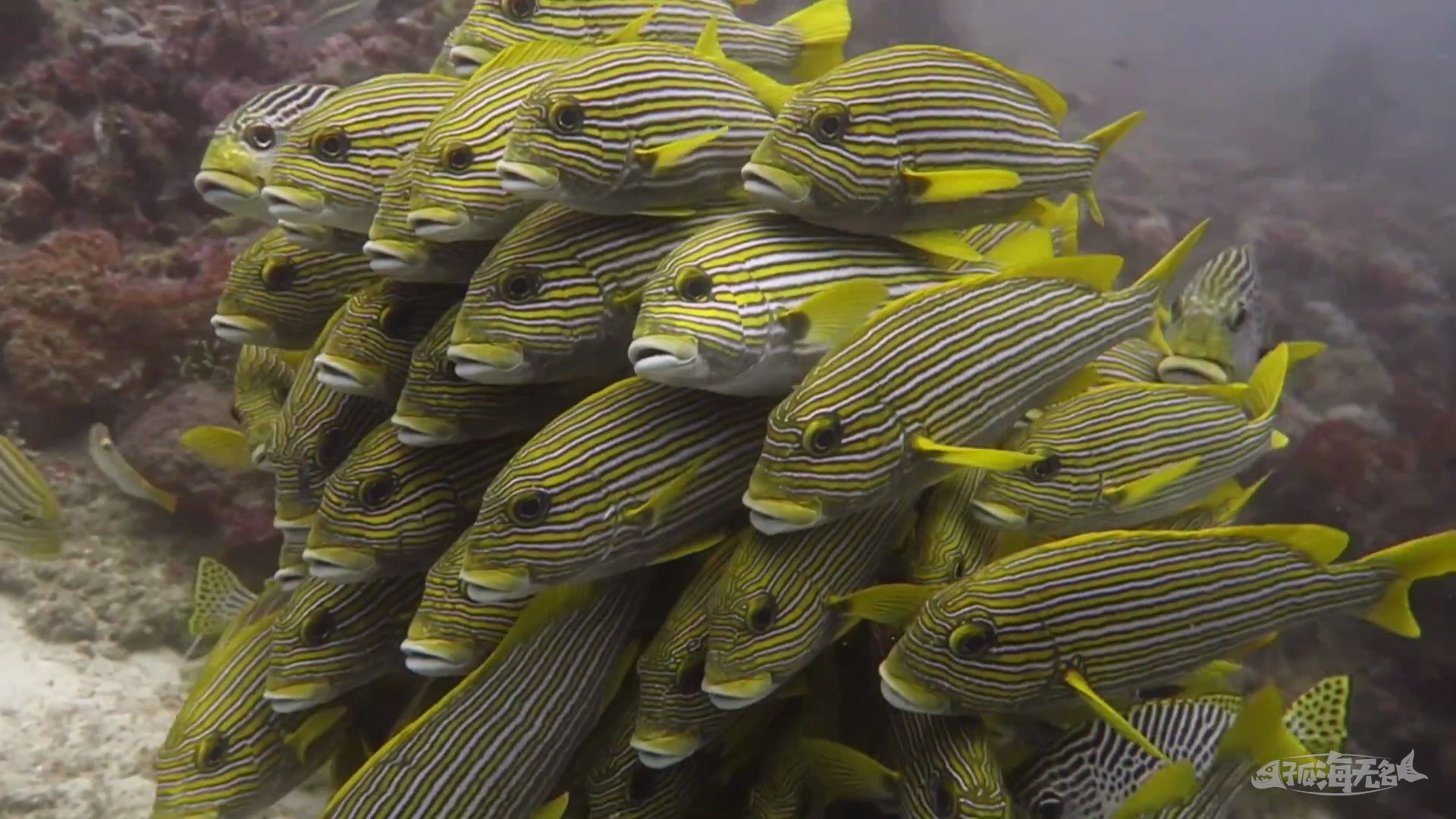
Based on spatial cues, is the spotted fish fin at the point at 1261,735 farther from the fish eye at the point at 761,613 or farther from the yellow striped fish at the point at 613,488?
the yellow striped fish at the point at 613,488

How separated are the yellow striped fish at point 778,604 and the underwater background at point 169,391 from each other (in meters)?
2.06

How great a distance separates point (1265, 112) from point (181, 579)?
36670mm

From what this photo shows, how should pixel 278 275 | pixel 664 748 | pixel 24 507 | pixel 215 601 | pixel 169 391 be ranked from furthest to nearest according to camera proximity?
pixel 169 391 → pixel 215 601 → pixel 24 507 → pixel 278 275 → pixel 664 748

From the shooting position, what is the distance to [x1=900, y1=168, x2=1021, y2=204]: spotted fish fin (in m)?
2.17

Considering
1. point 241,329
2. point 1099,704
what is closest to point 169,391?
point 241,329

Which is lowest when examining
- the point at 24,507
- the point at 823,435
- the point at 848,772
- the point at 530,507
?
the point at 24,507

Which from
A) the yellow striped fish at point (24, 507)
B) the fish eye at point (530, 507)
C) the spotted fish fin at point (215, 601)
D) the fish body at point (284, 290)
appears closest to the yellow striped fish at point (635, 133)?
the fish eye at point (530, 507)

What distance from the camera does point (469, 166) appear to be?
7.72ft

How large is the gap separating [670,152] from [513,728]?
58.3 inches

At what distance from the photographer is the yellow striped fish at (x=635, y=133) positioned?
2.12 m

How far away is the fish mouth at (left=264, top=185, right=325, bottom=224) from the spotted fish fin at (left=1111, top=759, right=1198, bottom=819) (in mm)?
2591

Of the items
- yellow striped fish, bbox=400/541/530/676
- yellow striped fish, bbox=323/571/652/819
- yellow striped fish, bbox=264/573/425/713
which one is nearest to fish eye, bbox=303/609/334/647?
yellow striped fish, bbox=264/573/425/713

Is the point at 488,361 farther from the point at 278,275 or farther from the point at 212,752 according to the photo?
the point at 212,752

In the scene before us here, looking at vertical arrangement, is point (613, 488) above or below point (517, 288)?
below
